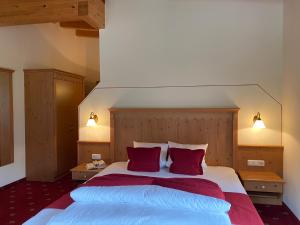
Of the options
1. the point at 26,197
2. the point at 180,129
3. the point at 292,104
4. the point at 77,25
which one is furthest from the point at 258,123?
the point at 77,25

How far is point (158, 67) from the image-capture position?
383 cm

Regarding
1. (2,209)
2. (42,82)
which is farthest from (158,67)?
(2,209)

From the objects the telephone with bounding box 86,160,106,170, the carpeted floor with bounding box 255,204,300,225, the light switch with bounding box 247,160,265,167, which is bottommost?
the carpeted floor with bounding box 255,204,300,225

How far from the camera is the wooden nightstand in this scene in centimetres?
316

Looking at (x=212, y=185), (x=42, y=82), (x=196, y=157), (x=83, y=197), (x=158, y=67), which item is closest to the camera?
(x=83, y=197)

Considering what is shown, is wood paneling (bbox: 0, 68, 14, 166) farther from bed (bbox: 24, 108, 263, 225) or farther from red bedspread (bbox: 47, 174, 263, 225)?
red bedspread (bbox: 47, 174, 263, 225)

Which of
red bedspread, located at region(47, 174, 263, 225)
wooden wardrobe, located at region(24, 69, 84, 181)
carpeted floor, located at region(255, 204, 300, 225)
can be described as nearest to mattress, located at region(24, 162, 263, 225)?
red bedspread, located at region(47, 174, 263, 225)

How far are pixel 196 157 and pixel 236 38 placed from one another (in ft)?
5.82

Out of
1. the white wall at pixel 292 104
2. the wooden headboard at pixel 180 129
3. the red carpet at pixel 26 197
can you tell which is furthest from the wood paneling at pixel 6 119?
the white wall at pixel 292 104

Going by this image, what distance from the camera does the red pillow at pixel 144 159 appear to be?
3.29m

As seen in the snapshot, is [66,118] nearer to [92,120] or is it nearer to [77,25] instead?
[92,120]

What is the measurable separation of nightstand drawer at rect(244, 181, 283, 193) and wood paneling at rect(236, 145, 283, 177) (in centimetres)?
39

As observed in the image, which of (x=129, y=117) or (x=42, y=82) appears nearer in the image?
(x=129, y=117)

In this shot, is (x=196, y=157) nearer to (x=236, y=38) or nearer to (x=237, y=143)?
(x=237, y=143)
